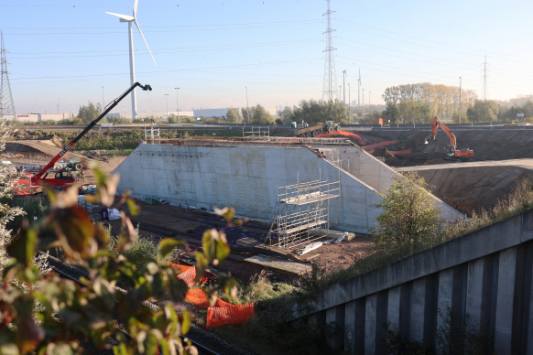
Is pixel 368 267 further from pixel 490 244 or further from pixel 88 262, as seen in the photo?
pixel 88 262

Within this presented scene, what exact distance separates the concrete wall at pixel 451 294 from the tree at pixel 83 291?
6.58 metres

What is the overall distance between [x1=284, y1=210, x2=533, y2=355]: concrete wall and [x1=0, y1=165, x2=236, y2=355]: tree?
21.6ft

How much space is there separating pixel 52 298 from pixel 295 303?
351 inches

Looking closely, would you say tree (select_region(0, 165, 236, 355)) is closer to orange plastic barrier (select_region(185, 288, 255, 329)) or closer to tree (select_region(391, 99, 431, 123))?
orange plastic barrier (select_region(185, 288, 255, 329))

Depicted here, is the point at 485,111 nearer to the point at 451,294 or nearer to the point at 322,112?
the point at 322,112

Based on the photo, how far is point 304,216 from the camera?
934 inches

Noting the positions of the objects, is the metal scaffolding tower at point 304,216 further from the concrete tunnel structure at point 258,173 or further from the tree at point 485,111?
the tree at point 485,111

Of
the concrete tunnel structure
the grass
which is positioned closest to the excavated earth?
the concrete tunnel structure

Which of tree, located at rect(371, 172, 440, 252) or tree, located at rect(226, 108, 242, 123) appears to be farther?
tree, located at rect(226, 108, 242, 123)

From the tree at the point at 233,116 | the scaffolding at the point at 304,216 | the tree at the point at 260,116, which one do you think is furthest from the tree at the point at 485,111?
the scaffolding at the point at 304,216

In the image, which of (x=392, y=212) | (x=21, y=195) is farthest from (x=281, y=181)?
(x=21, y=195)

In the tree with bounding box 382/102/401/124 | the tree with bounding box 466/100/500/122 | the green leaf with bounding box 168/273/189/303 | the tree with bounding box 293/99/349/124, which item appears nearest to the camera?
the green leaf with bounding box 168/273/189/303

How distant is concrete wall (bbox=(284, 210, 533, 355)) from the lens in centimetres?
738

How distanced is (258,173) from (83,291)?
24.8 meters
